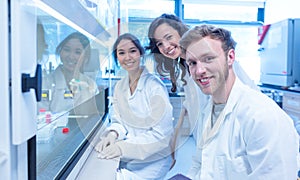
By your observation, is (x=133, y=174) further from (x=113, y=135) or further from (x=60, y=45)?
(x=60, y=45)

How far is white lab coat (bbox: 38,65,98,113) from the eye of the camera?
108 cm

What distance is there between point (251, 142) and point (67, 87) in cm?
88

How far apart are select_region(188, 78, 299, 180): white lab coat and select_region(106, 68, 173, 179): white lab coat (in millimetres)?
253

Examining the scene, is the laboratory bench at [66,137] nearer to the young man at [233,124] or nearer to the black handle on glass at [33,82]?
the black handle on glass at [33,82]

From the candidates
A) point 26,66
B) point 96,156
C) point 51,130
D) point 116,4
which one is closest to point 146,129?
point 96,156

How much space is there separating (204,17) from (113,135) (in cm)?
389

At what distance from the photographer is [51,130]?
1.10 m

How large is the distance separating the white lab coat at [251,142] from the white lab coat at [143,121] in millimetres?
253

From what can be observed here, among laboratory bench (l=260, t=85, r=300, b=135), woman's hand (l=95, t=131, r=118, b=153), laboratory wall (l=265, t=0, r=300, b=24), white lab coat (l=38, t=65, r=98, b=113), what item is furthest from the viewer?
laboratory wall (l=265, t=0, r=300, b=24)

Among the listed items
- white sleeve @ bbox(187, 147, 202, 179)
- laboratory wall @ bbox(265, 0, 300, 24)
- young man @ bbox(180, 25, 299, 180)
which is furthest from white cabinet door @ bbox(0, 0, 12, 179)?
laboratory wall @ bbox(265, 0, 300, 24)

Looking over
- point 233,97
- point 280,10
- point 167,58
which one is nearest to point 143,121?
point 167,58

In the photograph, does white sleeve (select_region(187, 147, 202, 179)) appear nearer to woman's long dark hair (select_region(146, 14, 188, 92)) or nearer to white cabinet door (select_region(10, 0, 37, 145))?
woman's long dark hair (select_region(146, 14, 188, 92))

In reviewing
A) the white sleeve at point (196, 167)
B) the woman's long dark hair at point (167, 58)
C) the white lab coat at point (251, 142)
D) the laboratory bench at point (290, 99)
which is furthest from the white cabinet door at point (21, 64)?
the laboratory bench at point (290, 99)

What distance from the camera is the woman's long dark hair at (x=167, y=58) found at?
1.26 metres
